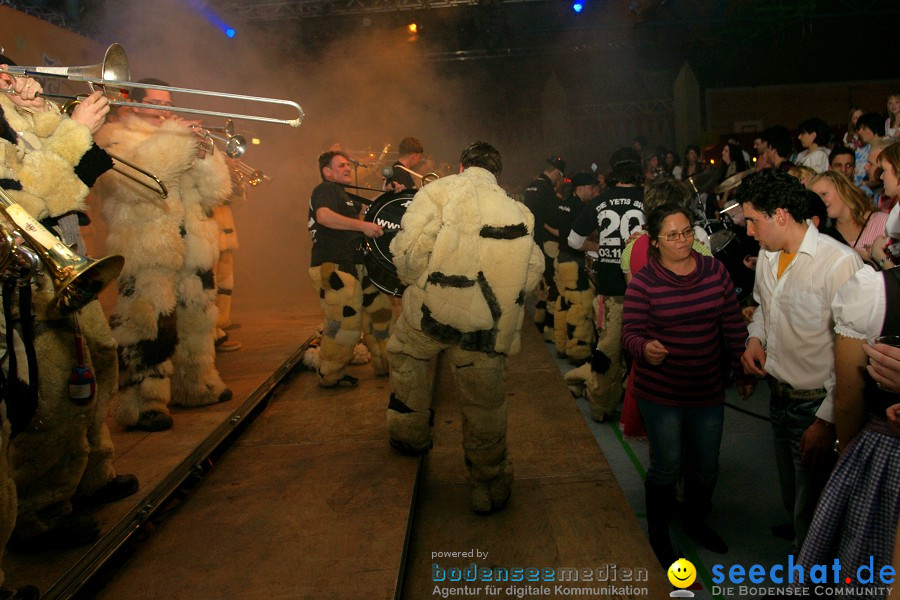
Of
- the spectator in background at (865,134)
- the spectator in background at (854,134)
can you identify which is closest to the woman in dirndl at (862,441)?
the spectator in background at (865,134)

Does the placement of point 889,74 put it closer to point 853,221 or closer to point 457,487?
point 853,221

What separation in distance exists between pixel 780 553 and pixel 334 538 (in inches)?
87.7

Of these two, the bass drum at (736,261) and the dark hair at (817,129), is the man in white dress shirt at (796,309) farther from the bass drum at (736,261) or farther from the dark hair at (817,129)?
the dark hair at (817,129)

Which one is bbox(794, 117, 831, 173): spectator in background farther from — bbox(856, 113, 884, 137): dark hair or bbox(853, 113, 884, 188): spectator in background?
bbox(856, 113, 884, 137): dark hair

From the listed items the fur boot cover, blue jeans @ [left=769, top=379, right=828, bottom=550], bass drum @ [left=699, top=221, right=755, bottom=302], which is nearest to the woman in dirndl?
blue jeans @ [left=769, top=379, right=828, bottom=550]

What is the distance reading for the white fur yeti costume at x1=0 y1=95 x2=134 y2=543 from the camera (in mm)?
2650

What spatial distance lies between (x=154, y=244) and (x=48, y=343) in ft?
5.39

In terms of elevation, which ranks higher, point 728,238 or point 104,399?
point 728,238

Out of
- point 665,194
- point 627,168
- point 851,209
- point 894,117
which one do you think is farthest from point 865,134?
point 665,194

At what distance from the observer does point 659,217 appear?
314 centimetres

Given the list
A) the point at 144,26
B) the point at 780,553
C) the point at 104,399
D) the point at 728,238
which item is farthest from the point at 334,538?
the point at 144,26

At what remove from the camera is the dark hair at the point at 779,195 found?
8.88 feet

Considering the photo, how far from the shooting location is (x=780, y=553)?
Result: 10.5 feet

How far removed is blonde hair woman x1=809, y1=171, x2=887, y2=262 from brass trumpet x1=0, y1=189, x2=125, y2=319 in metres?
3.90
